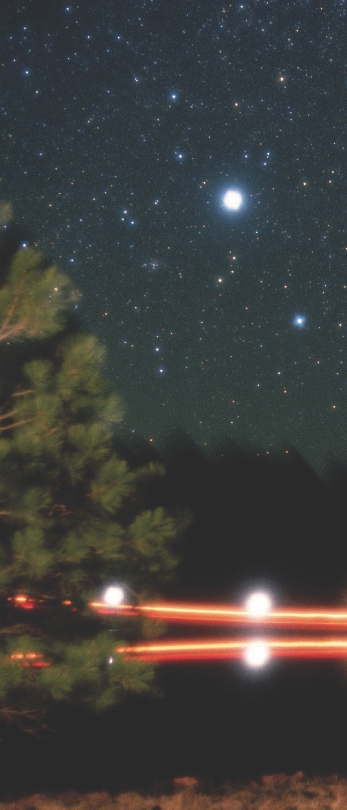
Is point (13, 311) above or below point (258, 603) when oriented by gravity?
below

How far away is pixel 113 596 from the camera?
403cm

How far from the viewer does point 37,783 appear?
449 centimetres

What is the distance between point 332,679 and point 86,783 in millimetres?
4170

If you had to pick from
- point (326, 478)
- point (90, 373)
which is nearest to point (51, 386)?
point (90, 373)

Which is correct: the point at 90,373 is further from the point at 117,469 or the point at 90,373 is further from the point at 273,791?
the point at 273,791

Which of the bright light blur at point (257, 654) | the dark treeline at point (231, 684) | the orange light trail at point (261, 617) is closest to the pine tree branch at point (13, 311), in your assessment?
the dark treeline at point (231, 684)

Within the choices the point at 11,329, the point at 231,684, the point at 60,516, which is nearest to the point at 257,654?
the point at 231,684

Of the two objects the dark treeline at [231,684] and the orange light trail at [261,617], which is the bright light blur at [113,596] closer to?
the dark treeline at [231,684]

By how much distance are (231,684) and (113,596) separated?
413 centimetres

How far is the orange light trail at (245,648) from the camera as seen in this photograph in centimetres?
872

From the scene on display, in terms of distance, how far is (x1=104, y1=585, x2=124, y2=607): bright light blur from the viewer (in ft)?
13.0

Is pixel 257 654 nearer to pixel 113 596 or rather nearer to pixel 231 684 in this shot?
pixel 231 684

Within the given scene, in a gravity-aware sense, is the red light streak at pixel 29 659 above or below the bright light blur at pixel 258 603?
below

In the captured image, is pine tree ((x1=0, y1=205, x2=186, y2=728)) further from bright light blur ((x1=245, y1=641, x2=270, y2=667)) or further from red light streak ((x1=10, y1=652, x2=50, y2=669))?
bright light blur ((x1=245, y1=641, x2=270, y2=667))
